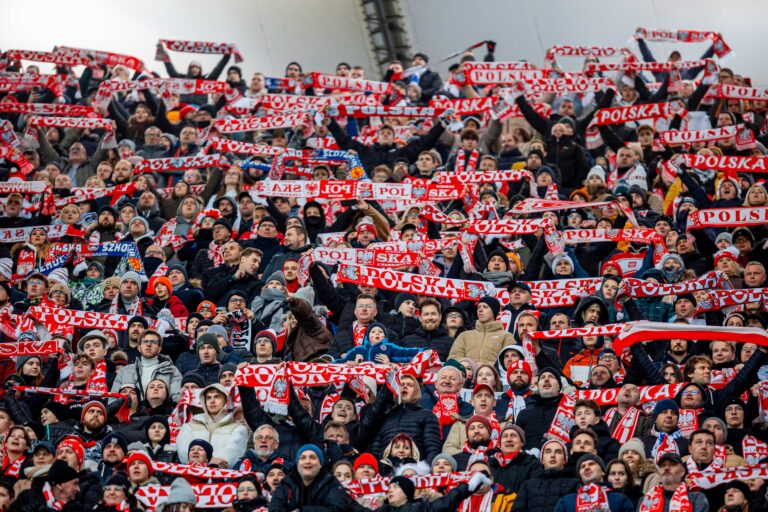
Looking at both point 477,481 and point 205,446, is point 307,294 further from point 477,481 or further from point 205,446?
point 477,481

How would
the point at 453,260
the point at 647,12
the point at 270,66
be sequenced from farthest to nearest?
the point at 270,66
the point at 647,12
the point at 453,260

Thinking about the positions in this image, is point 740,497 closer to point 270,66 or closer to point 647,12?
point 647,12

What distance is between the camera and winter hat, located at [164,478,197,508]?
42.2ft

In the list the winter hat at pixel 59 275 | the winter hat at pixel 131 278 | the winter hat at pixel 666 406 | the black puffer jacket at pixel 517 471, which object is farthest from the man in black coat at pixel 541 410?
the winter hat at pixel 59 275

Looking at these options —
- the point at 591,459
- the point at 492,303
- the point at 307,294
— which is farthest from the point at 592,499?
the point at 307,294

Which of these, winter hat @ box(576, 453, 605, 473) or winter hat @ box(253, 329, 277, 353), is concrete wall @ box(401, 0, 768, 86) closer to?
winter hat @ box(253, 329, 277, 353)

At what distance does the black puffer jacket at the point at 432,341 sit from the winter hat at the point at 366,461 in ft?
7.78

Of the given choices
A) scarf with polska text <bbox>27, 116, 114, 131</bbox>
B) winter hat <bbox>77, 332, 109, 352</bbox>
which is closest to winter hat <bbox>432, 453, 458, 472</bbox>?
winter hat <bbox>77, 332, 109, 352</bbox>

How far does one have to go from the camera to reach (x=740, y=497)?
12281mm

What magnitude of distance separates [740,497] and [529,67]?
38.4 ft

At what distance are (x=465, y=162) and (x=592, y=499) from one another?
27.4 feet

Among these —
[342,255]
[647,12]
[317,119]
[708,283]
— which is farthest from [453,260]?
[647,12]

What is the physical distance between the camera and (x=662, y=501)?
1221 cm

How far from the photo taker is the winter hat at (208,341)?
15.3 meters
